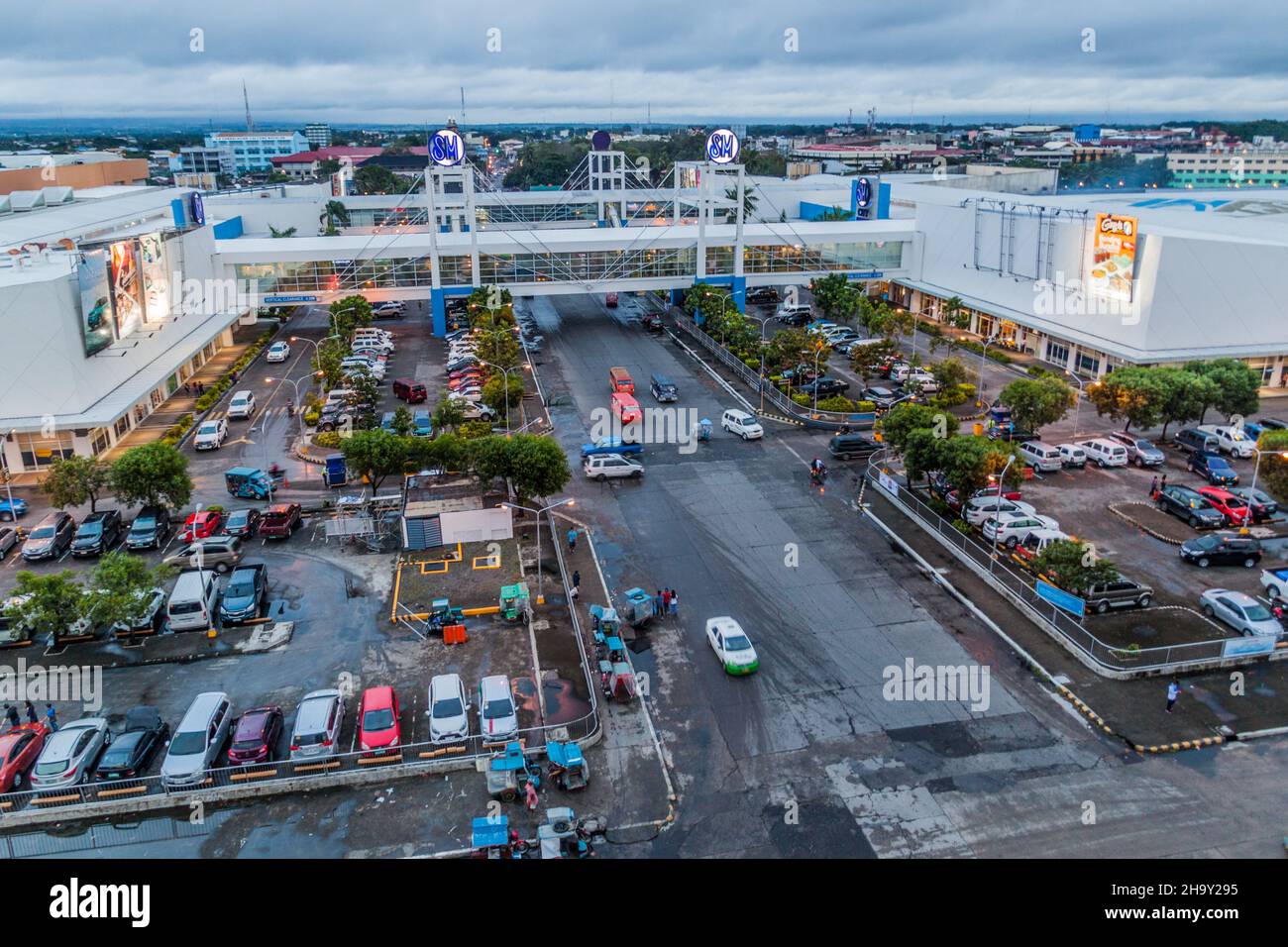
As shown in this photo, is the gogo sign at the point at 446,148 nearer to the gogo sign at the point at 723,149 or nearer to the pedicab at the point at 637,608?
the gogo sign at the point at 723,149

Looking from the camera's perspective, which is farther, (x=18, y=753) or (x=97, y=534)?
(x=97, y=534)

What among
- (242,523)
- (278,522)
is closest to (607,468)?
(278,522)

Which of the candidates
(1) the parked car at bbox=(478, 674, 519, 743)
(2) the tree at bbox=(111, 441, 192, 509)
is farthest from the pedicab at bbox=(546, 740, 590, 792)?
(2) the tree at bbox=(111, 441, 192, 509)

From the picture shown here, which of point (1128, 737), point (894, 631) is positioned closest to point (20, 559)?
point (894, 631)

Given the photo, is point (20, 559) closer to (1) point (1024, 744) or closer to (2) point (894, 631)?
(2) point (894, 631)

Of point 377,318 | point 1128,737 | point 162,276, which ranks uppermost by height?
point 162,276

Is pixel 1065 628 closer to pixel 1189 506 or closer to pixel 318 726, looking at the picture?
pixel 1189 506
